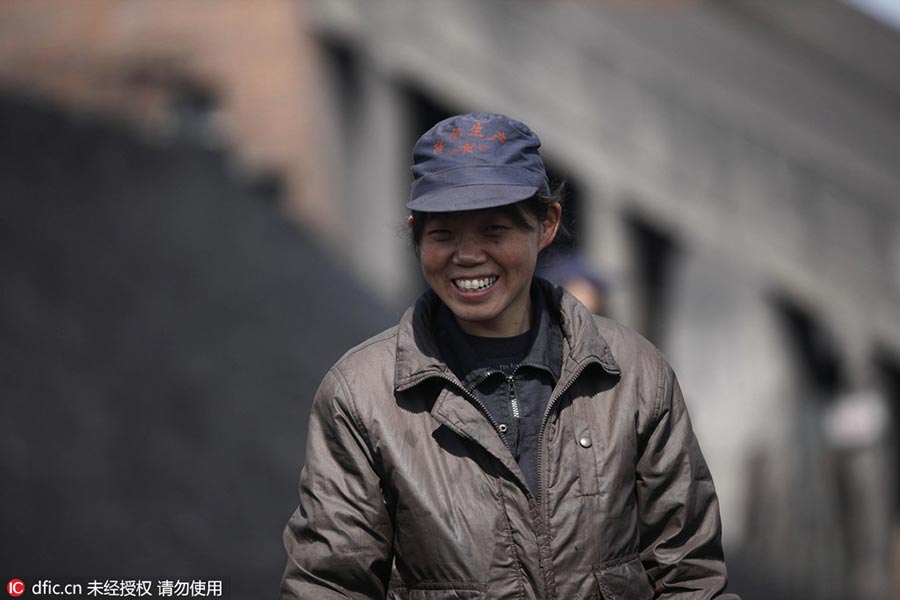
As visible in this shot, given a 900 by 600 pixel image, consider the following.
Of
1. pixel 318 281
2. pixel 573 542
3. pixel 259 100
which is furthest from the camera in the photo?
pixel 259 100

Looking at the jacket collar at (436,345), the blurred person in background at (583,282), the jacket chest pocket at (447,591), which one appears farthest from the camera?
the blurred person in background at (583,282)

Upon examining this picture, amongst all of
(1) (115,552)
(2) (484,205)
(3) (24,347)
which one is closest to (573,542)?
(2) (484,205)

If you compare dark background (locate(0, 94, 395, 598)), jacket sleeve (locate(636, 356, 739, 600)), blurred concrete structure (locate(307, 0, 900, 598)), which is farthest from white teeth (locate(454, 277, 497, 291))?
blurred concrete structure (locate(307, 0, 900, 598))

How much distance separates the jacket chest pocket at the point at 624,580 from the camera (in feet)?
9.15

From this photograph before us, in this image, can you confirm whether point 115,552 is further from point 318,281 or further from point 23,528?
point 318,281

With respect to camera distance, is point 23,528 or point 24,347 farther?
point 24,347

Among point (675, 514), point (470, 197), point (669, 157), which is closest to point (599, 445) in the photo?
point (675, 514)

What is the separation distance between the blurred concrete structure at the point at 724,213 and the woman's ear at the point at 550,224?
7467 millimetres

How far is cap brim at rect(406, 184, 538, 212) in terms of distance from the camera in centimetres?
282

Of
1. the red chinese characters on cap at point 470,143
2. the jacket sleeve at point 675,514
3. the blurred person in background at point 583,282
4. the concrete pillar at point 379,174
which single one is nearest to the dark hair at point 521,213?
the red chinese characters on cap at point 470,143

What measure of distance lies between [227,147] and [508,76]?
416 centimetres

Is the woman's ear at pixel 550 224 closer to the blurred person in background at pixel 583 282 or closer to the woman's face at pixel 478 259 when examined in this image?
the woman's face at pixel 478 259

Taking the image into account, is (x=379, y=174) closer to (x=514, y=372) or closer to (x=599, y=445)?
(x=514, y=372)

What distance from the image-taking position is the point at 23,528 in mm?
7754
